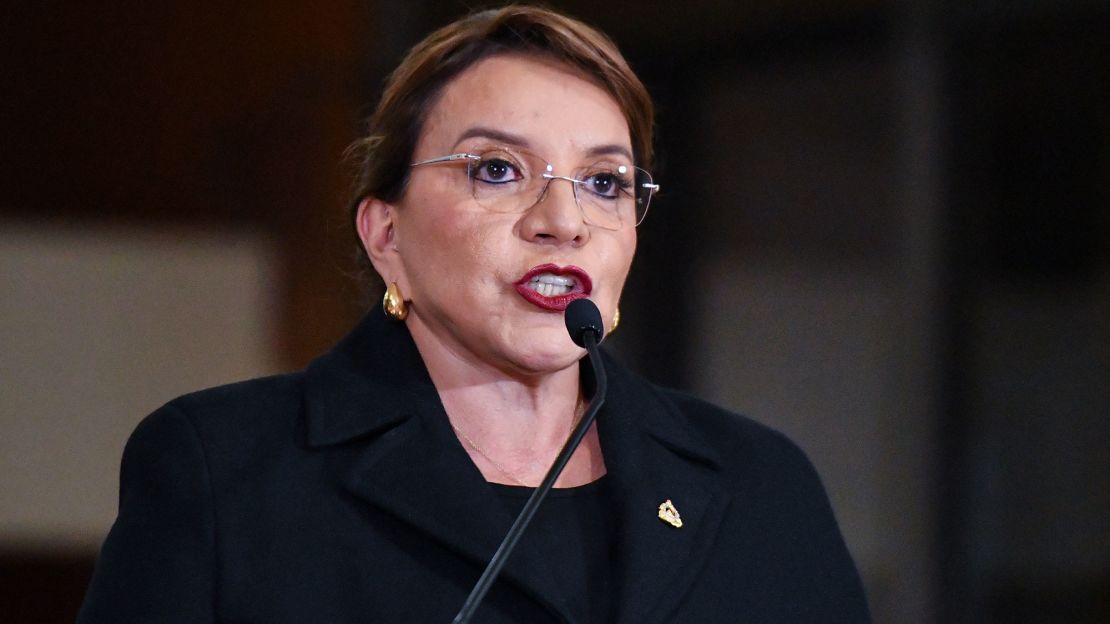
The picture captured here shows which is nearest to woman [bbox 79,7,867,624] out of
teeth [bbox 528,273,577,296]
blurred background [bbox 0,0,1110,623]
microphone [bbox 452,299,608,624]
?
teeth [bbox 528,273,577,296]

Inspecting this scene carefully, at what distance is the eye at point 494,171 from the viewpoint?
1612 millimetres

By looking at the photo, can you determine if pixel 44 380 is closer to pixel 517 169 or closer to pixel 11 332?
pixel 11 332

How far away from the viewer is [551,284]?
159 cm

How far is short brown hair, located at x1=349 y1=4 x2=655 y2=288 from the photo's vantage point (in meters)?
1.69

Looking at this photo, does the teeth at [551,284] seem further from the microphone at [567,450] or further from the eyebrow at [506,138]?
the eyebrow at [506,138]

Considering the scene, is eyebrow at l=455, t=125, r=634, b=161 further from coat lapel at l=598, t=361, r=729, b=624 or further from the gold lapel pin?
the gold lapel pin

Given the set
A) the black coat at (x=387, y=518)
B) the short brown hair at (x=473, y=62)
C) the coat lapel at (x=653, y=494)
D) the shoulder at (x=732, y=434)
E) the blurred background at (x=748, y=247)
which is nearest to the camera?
the black coat at (x=387, y=518)

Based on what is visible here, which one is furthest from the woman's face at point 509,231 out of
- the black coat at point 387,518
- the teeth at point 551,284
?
the black coat at point 387,518

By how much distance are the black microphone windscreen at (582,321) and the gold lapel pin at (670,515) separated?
29 centimetres

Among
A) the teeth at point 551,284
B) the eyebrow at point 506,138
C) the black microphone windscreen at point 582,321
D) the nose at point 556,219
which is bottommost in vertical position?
the black microphone windscreen at point 582,321

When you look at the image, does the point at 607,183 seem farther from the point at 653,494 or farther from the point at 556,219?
the point at 653,494

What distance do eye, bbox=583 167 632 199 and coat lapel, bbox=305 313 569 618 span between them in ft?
1.00

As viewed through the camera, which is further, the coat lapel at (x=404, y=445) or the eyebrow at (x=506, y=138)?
the eyebrow at (x=506, y=138)

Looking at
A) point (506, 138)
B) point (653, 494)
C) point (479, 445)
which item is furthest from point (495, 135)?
point (653, 494)
